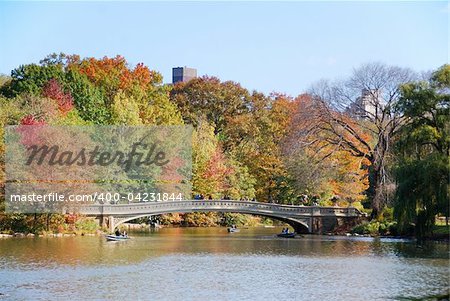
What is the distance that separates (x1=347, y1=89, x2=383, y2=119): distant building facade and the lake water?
519 inches

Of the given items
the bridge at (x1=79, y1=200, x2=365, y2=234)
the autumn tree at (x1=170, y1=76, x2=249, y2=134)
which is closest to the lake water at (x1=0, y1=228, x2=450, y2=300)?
the bridge at (x1=79, y1=200, x2=365, y2=234)

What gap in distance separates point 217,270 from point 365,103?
31395 mm

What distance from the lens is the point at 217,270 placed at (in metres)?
36.5

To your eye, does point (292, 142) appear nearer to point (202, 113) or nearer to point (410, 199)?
point (410, 199)

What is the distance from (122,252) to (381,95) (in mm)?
27275

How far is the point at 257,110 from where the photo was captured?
86625mm

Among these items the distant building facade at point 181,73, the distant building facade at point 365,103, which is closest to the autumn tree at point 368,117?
the distant building facade at point 365,103

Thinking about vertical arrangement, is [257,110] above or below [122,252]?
above

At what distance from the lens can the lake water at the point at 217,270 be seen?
2953 cm

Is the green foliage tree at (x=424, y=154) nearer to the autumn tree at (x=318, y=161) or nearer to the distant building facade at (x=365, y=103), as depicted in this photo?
the distant building facade at (x=365, y=103)

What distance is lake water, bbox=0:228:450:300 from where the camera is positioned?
29.5 meters

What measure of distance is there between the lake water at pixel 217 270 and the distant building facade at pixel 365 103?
43.2ft

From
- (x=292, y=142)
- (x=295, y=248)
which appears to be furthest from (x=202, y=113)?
(x=295, y=248)

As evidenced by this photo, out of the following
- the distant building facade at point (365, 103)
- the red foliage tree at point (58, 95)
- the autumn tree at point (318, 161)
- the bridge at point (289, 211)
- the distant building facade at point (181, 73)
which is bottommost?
the bridge at point (289, 211)
